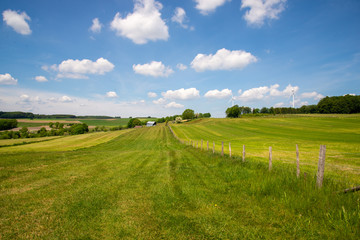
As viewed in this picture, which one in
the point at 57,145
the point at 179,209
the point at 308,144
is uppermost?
the point at 179,209

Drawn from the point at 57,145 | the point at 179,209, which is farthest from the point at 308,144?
the point at 57,145

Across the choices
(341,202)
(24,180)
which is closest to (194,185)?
(341,202)

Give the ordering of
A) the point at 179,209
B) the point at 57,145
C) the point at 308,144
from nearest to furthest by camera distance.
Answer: the point at 179,209 → the point at 308,144 → the point at 57,145

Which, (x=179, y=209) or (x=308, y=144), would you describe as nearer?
(x=179, y=209)

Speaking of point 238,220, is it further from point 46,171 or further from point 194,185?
point 46,171

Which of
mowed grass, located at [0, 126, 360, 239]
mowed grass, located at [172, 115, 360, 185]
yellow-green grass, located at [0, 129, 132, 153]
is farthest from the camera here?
yellow-green grass, located at [0, 129, 132, 153]

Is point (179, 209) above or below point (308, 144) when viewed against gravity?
above

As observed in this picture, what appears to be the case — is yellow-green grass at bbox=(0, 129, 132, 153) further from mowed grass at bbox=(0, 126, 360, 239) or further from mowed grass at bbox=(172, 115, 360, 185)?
mowed grass at bbox=(0, 126, 360, 239)

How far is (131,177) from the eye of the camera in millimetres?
9828

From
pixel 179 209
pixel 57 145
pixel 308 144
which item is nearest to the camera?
pixel 179 209

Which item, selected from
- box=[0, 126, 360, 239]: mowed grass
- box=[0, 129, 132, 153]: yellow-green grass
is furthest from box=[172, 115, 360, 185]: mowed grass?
box=[0, 129, 132, 153]: yellow-green grass

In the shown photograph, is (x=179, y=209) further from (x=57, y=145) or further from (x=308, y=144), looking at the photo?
(x=57, y=145)

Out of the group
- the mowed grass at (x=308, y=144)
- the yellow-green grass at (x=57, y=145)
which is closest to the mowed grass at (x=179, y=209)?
the mowed grass at (x=308, y=144)

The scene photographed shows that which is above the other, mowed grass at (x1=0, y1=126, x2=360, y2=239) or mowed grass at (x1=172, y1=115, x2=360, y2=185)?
mowed grass at (x1=0, y1=126, x2=360, y2=239)
